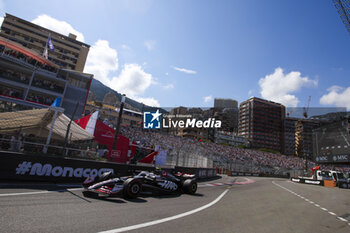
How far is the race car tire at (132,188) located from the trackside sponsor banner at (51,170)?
3223 millimetres

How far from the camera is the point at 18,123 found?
12469 mm

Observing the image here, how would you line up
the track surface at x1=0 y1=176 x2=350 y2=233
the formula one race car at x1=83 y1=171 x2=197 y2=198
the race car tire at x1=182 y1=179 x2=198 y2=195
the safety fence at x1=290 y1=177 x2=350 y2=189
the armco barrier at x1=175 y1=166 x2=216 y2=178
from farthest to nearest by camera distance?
1. the safety fence at x1=290 y1=177 x2=350 y2=189
2. the armco barrier at x1=175 y1=166 x2=216 y2=178
3. the race car tire at x1=182 y1=179 x2=198 y2=195
4. the formula one race car at x1=83 y1=171 x2=197 y2=198
5. the track surface at x1=0 y1=176 x2=350 y2=233

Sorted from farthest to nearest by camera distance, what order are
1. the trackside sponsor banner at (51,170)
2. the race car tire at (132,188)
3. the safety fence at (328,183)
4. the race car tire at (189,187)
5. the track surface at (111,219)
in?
1. the safety fence at (328,183)
2. the race car tire at (189,187)
3. the trackside sponsor banner at (51,170)
4. the race car tire at (132,188)
5. the track surface at (111,219)

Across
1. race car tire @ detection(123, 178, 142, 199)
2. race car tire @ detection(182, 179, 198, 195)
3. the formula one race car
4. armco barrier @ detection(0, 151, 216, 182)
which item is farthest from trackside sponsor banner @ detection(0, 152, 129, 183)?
race car tire @ detection(182, 179, 198, 195)

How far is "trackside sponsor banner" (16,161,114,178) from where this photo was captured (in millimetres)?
7259

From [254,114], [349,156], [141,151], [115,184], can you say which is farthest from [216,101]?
[115,184]

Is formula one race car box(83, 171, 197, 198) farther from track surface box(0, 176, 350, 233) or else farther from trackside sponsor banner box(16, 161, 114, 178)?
trackside sponsor banner box(16, 161, 114, 178)

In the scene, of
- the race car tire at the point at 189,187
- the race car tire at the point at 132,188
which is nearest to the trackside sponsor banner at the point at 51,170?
the race car tire at the point at 132,188

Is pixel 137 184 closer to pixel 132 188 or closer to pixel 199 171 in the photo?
pixel 132 188

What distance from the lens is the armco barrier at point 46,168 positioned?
6988 millimetres

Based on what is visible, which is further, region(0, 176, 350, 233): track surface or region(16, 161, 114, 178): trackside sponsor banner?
region(16, 161, 114, 178): trackside sponsor banner

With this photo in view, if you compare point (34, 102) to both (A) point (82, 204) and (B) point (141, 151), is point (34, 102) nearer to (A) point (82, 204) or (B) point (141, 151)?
(B) point (141, 151)

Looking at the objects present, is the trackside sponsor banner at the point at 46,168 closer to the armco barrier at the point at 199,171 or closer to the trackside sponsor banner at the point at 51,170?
the trackside sponsor banner at the point at 51,170

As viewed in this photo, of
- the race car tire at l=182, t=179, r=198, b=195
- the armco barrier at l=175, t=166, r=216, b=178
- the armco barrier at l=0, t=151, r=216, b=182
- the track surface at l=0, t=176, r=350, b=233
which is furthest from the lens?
the armco barrier at l=175, t=166, r=216, b=178
